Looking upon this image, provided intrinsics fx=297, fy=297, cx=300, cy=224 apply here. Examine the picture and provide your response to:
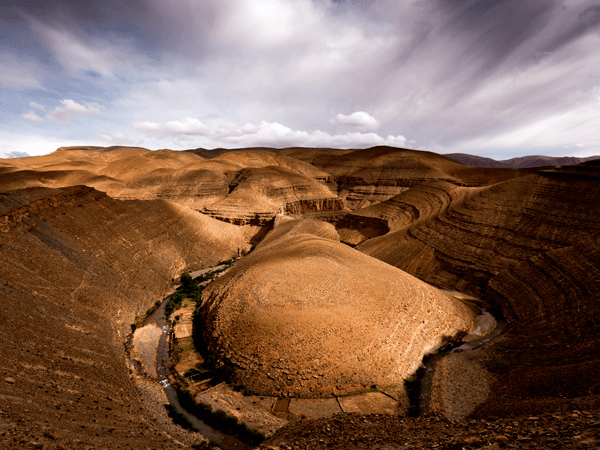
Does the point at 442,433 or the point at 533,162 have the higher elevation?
the point at 533,162

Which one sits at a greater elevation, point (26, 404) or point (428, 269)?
point (428, 269)

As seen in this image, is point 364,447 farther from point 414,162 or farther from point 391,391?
point 414,162

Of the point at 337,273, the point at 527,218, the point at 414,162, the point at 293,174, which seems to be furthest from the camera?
the point at 414,162

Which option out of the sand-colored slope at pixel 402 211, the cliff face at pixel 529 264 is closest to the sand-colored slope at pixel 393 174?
the sand-colored slope at pixel 402 211

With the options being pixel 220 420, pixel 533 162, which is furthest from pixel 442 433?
pixel 533 162

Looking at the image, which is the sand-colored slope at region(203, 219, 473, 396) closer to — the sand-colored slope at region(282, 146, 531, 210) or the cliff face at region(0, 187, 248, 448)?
the cliff face at region(0, 187, 248, 448)

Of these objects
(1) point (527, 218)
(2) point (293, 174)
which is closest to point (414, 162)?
(2) point (293, 174)

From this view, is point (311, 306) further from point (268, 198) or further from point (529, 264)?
point (268, 198)

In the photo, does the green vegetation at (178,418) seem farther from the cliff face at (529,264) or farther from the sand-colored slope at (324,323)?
the cliff face at (529,264)
